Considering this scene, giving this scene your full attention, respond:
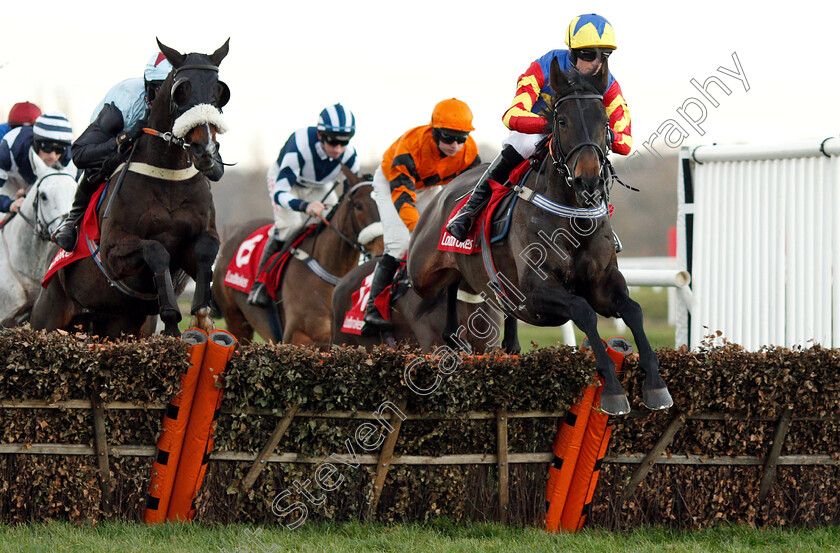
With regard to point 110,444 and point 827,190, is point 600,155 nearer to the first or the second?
point 110,444

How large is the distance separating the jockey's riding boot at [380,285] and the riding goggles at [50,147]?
2.80m

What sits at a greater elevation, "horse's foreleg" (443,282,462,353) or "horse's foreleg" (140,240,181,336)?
"horse's foreleg" (140,240,181,336)

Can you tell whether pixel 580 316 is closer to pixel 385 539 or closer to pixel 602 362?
pixel 602 362

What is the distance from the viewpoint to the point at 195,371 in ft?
13.9

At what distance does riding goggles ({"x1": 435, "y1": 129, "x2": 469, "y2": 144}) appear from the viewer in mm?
6489

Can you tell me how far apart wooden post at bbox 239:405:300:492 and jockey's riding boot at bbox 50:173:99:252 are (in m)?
2.25

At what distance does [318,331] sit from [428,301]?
1798 mm

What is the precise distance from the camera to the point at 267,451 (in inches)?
169

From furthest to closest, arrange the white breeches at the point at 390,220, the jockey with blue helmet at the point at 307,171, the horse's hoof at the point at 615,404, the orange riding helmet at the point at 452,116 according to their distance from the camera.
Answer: the jockey with blue helmet at the point at 307,171, the white breeches at the point at 390,220, the orange riding helmet at the point at 452,116, the horse's hoof at the point at 615,404

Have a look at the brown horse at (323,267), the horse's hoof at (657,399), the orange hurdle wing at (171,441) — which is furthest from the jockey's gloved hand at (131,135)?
the horse's hoof at (657,399)

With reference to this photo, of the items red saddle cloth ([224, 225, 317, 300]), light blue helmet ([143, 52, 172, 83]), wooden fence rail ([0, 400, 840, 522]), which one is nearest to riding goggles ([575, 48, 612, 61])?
wooden fence rail ([0, 400, 840, 522])

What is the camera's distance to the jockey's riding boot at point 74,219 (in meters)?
5.80

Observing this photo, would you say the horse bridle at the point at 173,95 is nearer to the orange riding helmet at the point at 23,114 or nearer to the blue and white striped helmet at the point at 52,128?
the blue and white striped helmet at the point at 52,128

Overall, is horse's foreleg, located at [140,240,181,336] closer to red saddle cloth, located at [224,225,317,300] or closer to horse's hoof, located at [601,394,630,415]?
horse's hoof, located at [601,394,630,415]
